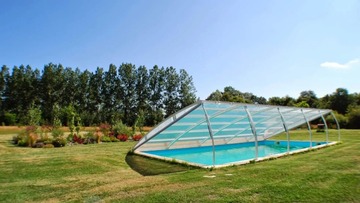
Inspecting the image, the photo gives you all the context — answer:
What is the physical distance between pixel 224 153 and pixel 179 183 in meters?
11.4

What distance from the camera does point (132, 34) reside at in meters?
22.5

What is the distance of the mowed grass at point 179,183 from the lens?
6238 millimetres

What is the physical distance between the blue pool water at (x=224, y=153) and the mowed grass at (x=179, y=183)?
498cm

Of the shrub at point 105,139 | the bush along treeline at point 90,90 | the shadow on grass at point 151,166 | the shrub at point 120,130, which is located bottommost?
the shadow on grass at point 151,166

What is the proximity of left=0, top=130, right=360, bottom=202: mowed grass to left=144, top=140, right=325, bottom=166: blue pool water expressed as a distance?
4.98 m

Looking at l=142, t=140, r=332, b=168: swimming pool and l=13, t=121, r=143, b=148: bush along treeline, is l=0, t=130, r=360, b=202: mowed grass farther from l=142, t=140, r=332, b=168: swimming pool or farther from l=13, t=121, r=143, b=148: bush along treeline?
l=13, t=121, r=143, b=148: bush along treeline

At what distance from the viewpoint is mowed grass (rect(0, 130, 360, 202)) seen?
624 cm

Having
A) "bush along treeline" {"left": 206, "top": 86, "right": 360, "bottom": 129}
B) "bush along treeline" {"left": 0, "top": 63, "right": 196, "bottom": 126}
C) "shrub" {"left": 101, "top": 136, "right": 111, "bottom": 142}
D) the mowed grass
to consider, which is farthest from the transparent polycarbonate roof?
"bush along treeline" {"left": 0, "top": 63, "right": 196, "bottom": 126}

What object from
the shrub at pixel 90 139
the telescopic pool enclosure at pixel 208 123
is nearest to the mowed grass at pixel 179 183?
the telescopic pool enclosure at pixel 208 123

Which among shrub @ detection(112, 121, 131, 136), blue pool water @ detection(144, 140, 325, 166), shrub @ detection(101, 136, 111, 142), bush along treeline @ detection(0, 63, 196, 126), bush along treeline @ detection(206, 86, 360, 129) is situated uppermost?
bush along treeline @ detection(0, 63, 196, 126)

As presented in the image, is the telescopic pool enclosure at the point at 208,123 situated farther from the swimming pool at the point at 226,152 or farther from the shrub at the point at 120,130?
the shrub at the point at 120,130

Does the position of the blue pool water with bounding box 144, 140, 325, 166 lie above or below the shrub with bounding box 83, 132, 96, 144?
below

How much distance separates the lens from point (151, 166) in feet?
35.7

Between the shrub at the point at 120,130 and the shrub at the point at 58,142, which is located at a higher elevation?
the shrub at the point at 120,130
